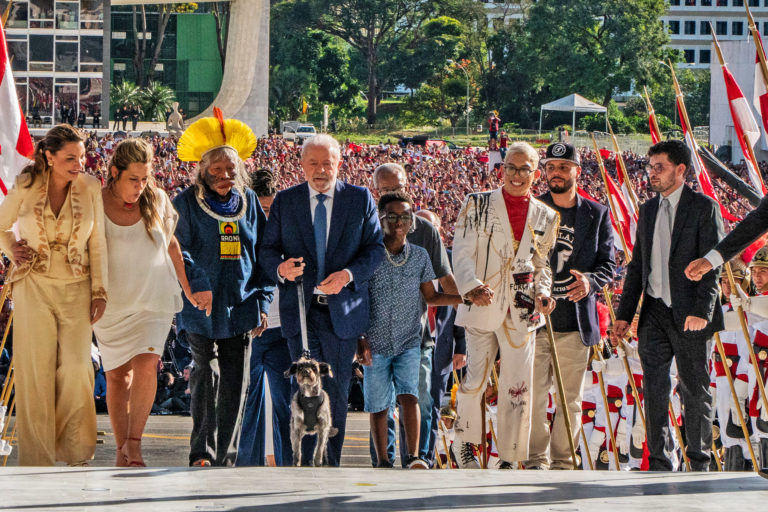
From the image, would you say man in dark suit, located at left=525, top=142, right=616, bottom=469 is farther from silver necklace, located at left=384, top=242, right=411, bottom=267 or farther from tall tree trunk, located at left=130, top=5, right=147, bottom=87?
tall tree trunk, located at left=130, top=5, right=147, bottom=87

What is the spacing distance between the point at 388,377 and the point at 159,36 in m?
71.6

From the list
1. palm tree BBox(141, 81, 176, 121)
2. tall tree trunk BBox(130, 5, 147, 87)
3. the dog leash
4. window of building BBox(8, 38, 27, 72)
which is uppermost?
tall tree trunk BBox(130, 5, 147, 87)

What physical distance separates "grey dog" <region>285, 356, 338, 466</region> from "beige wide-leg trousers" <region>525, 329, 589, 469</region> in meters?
1.20

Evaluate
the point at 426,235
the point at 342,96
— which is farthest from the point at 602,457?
the point at 342,96

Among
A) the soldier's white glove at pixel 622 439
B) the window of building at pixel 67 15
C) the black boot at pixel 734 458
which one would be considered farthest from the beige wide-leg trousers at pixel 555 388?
the window of building at pixel 67 15

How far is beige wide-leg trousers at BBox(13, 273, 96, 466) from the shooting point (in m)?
6.28

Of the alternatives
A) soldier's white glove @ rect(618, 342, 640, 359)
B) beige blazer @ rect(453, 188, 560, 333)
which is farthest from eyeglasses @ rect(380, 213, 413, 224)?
soldier's white glove @ rect(618, 342, 640, 359)

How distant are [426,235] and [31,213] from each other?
220 centimetres

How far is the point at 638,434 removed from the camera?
9.04 m

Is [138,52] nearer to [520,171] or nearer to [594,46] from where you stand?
[594,46]

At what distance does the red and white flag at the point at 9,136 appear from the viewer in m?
7.65

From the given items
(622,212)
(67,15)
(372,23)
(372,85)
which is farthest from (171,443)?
(372,85)

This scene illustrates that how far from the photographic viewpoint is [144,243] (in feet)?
21.6

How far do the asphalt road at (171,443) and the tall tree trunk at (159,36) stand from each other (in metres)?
63.8
